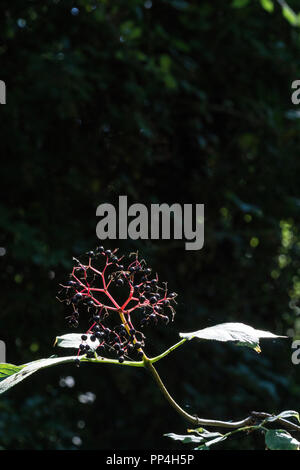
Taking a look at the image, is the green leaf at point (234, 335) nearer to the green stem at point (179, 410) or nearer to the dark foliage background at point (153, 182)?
the green stem at point (179, 410)

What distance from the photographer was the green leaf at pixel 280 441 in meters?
0.50

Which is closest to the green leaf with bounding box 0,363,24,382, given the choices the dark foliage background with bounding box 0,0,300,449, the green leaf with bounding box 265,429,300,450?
the green leaf with bounding box 265,429,300,450

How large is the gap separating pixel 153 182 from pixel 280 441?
146 centimetres

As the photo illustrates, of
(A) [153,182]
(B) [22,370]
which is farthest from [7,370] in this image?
(A) [153,182]

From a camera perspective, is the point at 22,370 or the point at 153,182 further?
the point at 153,182

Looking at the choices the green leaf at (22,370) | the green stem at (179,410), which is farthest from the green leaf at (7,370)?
the green stem at (179,410)

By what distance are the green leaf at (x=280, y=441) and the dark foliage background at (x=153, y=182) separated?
0.84 metres

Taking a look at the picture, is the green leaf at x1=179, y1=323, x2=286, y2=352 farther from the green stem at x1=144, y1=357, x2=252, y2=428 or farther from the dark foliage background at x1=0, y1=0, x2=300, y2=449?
the dark foliage background at x1=0, y1=0, x2=300, y2=449

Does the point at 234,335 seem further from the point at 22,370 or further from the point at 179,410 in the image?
the point at 22,370

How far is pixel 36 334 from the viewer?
1634 millimetres

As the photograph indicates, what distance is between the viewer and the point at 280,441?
51 centimetres

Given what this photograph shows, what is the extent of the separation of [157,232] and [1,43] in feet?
2.49
